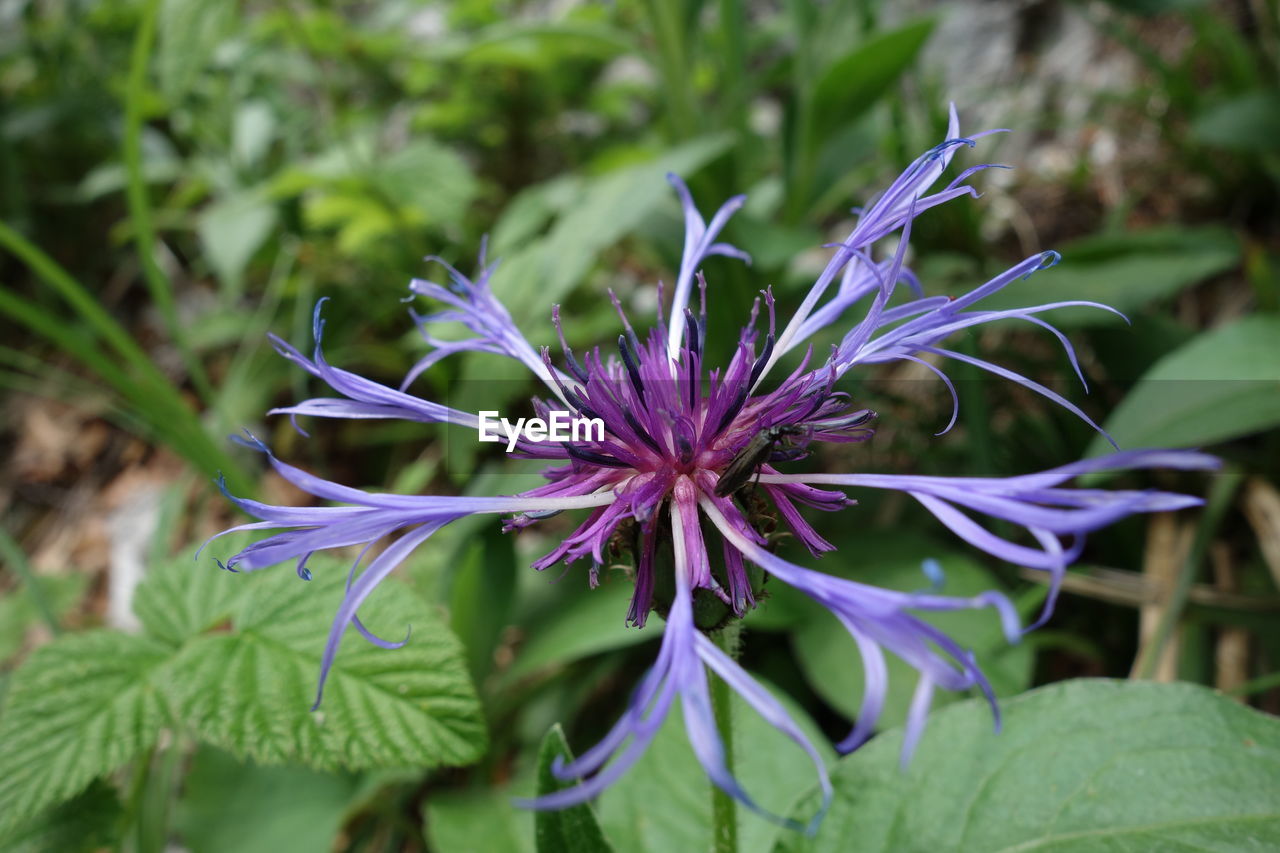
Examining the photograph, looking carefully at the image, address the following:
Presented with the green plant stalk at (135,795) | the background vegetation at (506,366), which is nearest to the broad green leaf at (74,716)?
the background vegetation at (506,366)

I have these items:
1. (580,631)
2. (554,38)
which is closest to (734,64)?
(554,38)

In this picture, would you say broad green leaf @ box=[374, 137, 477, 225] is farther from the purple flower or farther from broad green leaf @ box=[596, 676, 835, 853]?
broad green leaf @ box=[596, 676, 835, 853]

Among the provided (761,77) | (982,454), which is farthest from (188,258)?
(982,454)

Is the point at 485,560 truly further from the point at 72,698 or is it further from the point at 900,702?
the point at 900,702

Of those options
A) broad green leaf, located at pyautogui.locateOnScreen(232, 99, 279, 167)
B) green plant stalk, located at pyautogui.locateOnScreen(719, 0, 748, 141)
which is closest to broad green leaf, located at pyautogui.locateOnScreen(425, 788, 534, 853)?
green plant stalk, located at pyautogui.locateOnScreen(719, 0, 748, 141)

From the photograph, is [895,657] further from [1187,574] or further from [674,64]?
[674,64]

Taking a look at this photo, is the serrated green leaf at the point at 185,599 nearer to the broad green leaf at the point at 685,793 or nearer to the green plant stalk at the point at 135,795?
the green plant stalk at the point at 135,795
